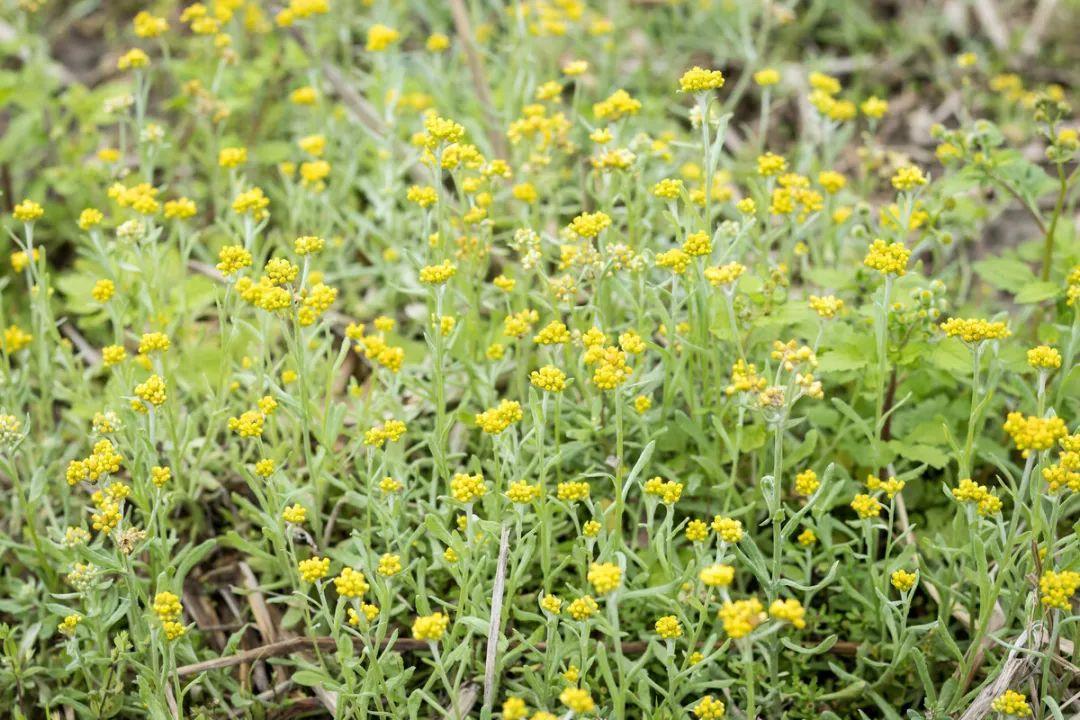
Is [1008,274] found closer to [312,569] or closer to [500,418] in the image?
[500,418]

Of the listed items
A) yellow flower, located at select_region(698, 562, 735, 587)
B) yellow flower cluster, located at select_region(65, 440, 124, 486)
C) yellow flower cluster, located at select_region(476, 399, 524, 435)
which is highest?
yellow flower cluster, located at select_region(65, 440, 124, 486)

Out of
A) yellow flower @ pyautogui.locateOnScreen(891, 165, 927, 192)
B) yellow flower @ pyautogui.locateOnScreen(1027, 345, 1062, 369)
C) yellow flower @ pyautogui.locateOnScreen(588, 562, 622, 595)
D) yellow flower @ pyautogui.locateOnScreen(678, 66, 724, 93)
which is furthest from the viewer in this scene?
yellow flower @ pyautogui.locateOnScreen(891, 165, 927, 192)

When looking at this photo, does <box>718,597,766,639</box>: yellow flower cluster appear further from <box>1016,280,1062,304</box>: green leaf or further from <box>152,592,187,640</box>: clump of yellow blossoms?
<box>1016,280,1062,304</box>: green leaf

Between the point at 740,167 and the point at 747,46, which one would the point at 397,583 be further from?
the point at 747,46

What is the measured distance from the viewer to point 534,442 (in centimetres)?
273

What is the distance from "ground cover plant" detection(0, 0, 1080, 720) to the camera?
239 cm

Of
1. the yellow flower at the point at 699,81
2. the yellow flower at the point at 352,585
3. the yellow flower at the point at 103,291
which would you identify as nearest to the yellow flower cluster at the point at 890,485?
the yellow flower at the point at 699,81

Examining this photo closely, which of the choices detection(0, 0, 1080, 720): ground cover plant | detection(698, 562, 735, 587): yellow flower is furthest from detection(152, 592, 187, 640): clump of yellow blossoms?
detection(698, 562, 735, 587): yellow flower

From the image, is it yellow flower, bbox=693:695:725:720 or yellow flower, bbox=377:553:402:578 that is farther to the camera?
yellow flower, bbox=377:553:402:578

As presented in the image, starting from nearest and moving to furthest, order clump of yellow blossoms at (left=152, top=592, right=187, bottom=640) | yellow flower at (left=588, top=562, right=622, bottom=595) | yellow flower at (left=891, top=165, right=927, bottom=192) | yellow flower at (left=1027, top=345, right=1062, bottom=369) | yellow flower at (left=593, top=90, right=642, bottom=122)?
yellow flower at (left=588, top=562, right=622, bottom=595) → clump of yellow blossoms at (left=152, top=592, right=187, bottom=640) → yellow flower at (left=1027, top=345, right=1062, bottom=369) → yellow flower at (left=891, top=165, right=927, bottom=192) → yellow flower at (left=593, top=90, right=642, bottom=122)

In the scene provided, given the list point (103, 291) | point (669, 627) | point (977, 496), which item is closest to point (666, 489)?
point (669, 627)

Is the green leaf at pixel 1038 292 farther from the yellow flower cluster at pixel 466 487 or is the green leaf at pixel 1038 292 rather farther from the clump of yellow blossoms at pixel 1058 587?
the yellow flower cluster at pixel 466 487

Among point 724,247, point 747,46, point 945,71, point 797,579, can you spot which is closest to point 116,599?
point 797,579

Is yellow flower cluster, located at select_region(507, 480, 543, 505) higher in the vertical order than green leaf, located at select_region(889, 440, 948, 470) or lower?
higher
